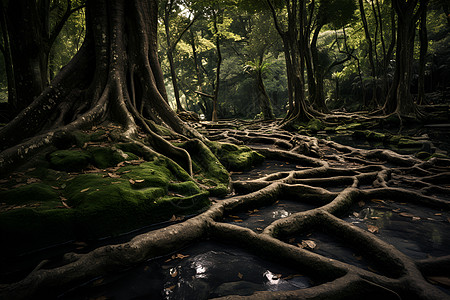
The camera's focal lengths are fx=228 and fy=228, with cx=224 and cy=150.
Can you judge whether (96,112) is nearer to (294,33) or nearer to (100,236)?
(100,236)

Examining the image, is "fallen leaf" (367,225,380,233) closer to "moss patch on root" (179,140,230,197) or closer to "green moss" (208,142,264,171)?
"moss patch on root" (179,140,230,197)

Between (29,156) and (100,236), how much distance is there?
6.92ft

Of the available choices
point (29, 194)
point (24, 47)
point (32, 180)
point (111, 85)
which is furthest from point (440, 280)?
point (24, 47)

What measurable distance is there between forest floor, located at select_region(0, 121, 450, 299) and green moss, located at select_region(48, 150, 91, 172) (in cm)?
11

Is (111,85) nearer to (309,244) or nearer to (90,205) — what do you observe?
(90,205)

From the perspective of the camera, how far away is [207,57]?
39.0m

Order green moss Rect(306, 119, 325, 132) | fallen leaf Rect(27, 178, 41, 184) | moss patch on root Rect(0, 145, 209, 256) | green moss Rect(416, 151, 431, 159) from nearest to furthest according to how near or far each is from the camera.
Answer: moss patch on root Rect(0, 145, 209, 256), fallen leaf Rect(27, 178, 41, 184), green moss Rect(416, 151, 431, 159), green moss Rect(306, 119, 325, 132)

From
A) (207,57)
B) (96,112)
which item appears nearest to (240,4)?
(96,112)

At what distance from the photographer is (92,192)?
2793mm

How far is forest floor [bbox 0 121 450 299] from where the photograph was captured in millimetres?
1868

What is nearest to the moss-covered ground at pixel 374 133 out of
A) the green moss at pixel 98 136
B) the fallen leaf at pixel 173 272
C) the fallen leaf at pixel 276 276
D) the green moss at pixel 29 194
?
the fallen leaf at pixel 276 276

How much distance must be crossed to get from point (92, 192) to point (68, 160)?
4.12 ft

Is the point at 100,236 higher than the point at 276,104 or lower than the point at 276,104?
lower

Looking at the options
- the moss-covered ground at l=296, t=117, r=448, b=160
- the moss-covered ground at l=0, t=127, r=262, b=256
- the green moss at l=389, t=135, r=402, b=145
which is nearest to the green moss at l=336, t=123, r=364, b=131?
the moss-covered ground at l=296, t=117, r=448, b=160
